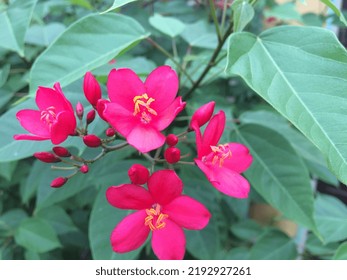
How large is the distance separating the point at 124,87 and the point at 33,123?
0.17m

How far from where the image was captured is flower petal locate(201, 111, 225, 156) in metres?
0.68

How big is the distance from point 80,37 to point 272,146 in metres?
0.51

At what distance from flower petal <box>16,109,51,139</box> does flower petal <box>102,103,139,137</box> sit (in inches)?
5.0

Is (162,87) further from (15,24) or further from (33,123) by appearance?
(15,24)

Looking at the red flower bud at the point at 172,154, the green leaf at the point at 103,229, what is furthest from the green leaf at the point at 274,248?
the red flower bud at the point at 172,154

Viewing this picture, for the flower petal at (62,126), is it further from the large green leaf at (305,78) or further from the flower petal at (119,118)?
the large green leaf at (305,78)

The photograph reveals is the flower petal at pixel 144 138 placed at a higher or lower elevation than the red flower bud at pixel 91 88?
lower

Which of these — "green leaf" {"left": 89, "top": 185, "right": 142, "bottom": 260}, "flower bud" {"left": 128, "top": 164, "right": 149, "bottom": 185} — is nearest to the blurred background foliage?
"green leaf" {"left": 89, "top": 185, "right": 142, "bottom": 260}

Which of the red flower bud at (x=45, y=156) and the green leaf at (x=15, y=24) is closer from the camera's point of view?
the red flower bud at (x=45, y=156)

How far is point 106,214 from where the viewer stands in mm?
956

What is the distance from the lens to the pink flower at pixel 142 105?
63 centimetres

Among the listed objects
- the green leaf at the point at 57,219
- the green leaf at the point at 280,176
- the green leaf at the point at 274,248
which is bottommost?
the green leaf at the point at 57,219

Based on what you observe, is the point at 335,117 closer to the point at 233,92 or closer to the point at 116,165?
the point at 116,165

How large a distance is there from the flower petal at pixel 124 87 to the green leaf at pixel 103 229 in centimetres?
34
